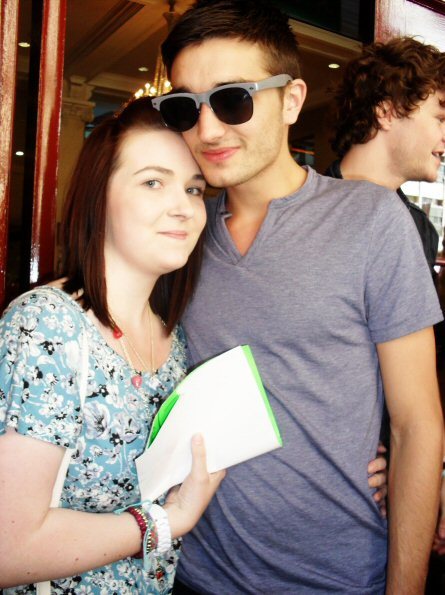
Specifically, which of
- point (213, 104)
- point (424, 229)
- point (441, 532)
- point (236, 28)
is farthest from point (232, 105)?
point (441, 532)

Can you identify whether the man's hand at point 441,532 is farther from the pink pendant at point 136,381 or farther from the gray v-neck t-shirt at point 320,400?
the pink pendant at point 136,381

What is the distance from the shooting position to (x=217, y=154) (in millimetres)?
1479

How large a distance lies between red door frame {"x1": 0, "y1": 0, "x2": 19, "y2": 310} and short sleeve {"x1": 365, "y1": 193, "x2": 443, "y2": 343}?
0.99m

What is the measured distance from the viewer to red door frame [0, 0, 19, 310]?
1596 mm

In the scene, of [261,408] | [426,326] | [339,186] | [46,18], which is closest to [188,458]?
[261,408]

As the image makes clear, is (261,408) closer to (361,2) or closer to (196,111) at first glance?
(196,111)

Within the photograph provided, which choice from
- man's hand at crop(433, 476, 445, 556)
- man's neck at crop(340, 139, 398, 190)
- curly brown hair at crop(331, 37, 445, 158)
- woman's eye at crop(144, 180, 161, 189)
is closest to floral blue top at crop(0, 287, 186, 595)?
woman's eye at crop(144, 180, 161, 189)

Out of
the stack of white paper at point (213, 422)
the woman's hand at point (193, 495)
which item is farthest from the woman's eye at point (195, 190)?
the woman's hand at point (193, 495)

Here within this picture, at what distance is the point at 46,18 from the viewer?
1.69 meters

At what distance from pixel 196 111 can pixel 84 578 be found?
111 cm

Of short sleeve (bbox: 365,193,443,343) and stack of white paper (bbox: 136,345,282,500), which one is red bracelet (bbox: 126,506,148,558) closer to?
stack of white paper (bbox: 136,345,282,500)

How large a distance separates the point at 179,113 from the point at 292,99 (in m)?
0.36

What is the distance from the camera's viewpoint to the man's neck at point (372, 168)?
2174 millimetres

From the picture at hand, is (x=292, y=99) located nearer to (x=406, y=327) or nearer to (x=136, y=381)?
(x=406, y=327)
